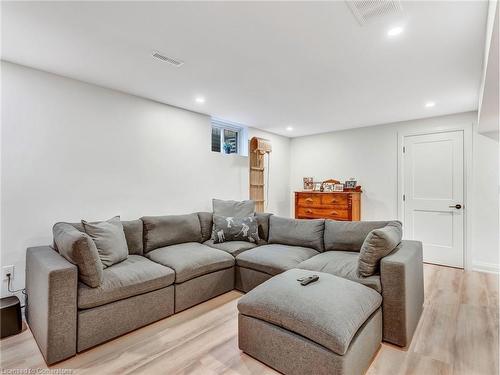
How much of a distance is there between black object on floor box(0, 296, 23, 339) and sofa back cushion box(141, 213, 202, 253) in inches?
45.1

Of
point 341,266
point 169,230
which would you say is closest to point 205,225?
point 169,230

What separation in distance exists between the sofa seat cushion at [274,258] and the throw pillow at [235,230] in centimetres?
34

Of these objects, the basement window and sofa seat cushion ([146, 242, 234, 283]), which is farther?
the basement window

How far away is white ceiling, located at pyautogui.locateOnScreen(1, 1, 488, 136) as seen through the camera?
5.62ft

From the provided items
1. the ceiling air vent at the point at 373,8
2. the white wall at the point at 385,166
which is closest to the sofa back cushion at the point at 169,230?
the ceiling air vent at the point at 373,8

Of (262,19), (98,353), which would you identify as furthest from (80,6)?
(98,353)

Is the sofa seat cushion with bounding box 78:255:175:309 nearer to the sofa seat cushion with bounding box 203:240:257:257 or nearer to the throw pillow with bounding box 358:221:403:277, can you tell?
the sofa seat cushion with bounding box 203:240:257:257

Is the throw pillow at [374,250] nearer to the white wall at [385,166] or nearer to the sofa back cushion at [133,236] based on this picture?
the sofa back cushion at [133,236]

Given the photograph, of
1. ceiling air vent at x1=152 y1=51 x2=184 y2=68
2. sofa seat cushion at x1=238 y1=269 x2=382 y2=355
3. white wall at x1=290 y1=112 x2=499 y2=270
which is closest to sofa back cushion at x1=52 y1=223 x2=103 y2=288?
sofa seat cushion at x1=238 y1=269 x2=382 y2=355

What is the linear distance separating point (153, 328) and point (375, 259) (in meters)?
1.94

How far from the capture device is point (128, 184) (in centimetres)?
320

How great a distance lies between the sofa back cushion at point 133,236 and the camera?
2893mm

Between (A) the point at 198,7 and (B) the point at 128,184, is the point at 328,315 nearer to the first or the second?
(A) the point at 198,7

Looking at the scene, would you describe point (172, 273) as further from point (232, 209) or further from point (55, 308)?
point (232, 209)
